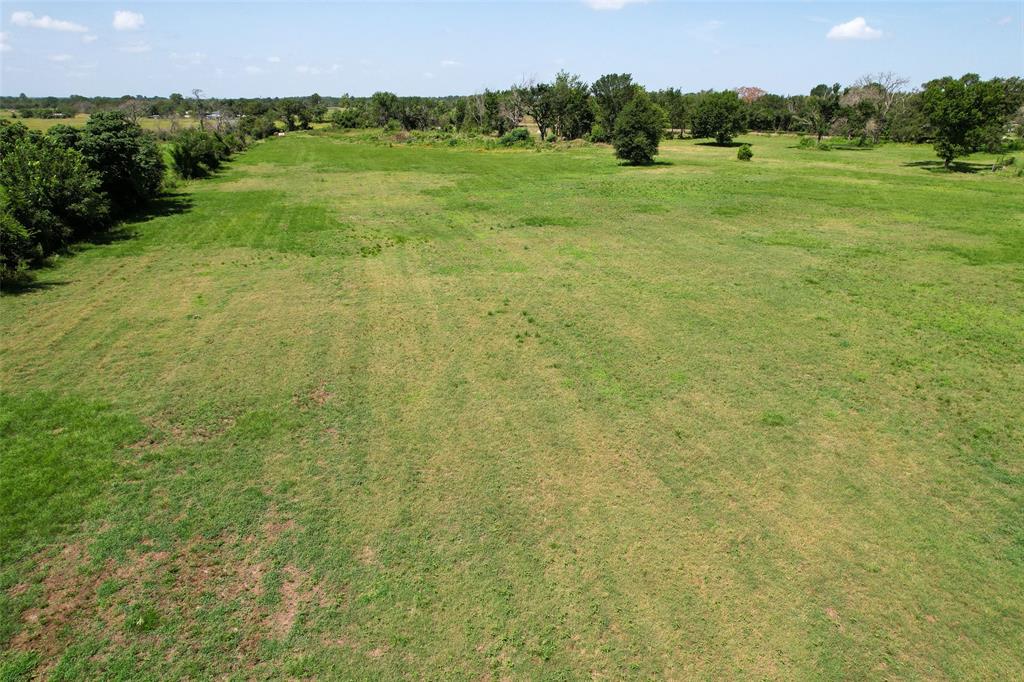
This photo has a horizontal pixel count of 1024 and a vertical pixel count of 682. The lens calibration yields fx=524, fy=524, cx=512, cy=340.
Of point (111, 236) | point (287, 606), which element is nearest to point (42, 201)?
point (111, 236)

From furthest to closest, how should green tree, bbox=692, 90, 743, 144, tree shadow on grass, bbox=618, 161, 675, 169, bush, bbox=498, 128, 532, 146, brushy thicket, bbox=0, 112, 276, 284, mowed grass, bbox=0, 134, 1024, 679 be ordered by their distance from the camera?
bush, bbox=498, 128, 532, 146
green tree, bbox=692, 90, 743, 144
tree shadow on grass, bbox=618, 161, 675, 169
brushy thicket, bbox=0, 112, 276, 284
mowed grass, bbox=0, 134, 1024, 679

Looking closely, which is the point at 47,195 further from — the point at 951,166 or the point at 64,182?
the point at 951,166

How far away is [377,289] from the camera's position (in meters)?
19.1

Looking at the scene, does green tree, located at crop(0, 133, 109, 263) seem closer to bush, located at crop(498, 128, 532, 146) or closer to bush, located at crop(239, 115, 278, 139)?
bush, located at crop(498, 128, 532, 146)

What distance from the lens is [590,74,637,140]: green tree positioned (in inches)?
3209

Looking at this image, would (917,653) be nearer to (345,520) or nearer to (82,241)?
(345,520)

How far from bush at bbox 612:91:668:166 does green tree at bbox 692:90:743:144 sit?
99.9ft

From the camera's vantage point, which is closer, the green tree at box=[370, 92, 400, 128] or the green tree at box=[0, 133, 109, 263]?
the green tree at box=[0, 133, 109, 263]

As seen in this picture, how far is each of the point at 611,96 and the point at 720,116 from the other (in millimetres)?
16915

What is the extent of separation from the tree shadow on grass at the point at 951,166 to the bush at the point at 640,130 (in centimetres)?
2432

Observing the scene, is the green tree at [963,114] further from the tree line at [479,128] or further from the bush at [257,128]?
the bush at [257,128]

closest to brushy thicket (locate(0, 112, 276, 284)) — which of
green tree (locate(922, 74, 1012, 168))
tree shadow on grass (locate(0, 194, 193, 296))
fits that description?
tree shadow on grass (locate(0, 194, 193, 296))

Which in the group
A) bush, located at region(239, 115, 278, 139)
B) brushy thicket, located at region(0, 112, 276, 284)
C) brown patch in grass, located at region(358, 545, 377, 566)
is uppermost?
bush, located at region(239, 115, 278, 139)

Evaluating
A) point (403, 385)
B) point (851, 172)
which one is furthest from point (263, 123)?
point (403, 385)
